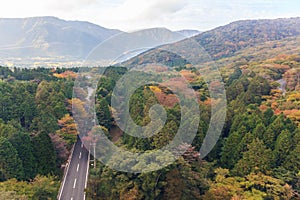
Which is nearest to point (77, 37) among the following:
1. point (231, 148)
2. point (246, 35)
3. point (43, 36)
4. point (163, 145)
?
point (43, 36)

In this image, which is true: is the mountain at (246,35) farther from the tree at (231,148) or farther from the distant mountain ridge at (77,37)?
the tree at (231,148)

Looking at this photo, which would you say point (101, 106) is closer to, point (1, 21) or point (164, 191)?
point (164, 191)

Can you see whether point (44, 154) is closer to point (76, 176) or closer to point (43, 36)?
point (76, 176)

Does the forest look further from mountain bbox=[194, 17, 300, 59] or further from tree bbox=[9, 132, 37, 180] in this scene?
mountain bbox=[194, 17, 300, 59]

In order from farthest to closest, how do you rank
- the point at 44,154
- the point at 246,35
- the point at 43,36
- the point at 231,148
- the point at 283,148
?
1. the point at 43,36
2. the point at 246,35
3. the point at 231,148
4. the point at 44,154
5. the point at 283,148

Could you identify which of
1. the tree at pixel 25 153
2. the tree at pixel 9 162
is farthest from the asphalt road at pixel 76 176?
the tree at pixel 9 162

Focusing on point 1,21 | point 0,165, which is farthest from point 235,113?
point 1,21
